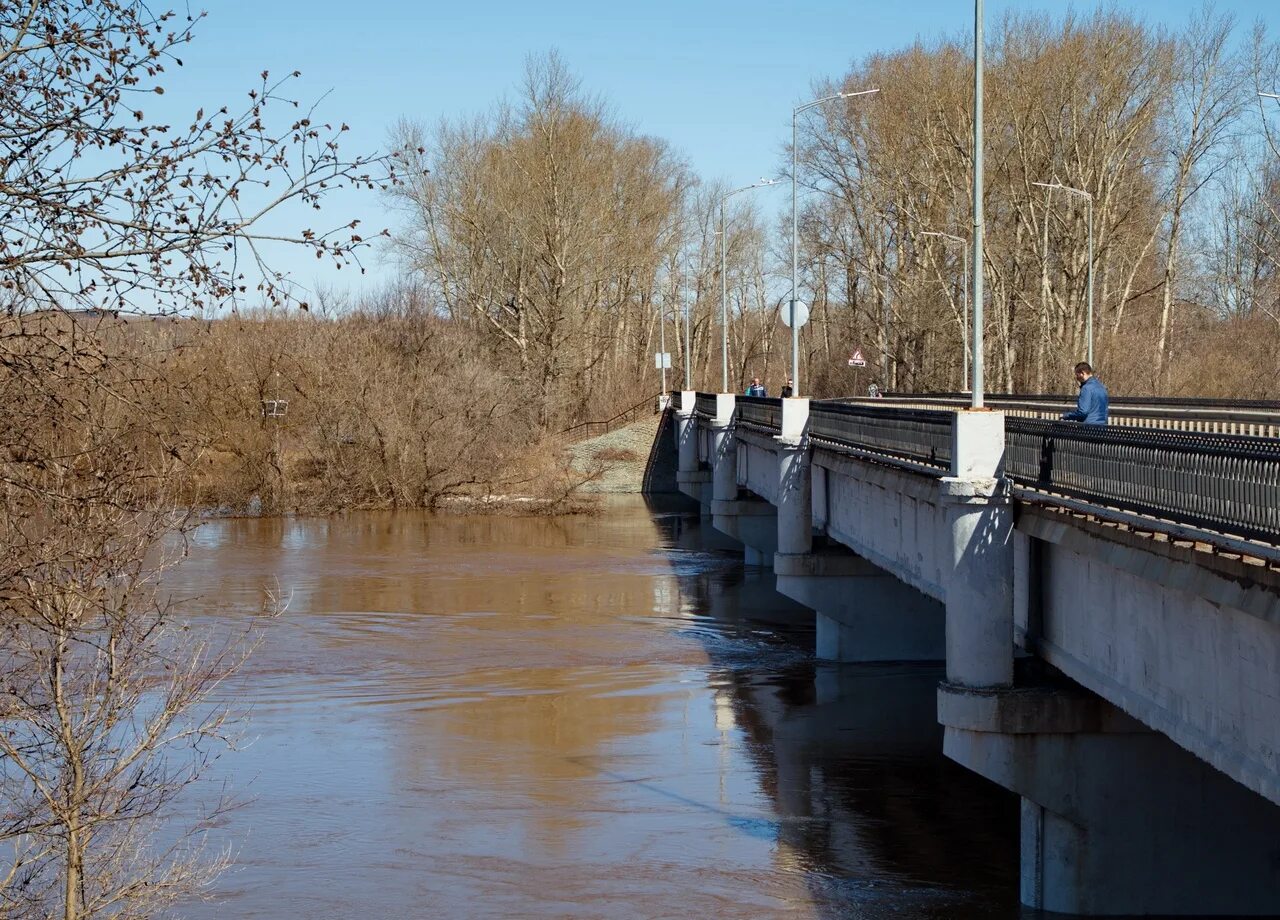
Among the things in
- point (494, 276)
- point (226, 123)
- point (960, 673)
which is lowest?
point (960, 673)

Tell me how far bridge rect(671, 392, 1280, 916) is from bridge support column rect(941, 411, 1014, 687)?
2cm

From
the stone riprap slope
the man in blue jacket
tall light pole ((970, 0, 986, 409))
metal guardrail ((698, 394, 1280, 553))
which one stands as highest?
tall light pole ((970, 0, 986, 409))

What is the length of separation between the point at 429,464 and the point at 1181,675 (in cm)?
4737

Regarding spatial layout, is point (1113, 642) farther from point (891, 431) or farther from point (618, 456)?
point (618, 456)

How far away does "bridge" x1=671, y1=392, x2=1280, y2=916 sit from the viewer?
943cm

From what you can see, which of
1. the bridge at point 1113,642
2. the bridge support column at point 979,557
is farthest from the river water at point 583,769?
the bridge support column at point 979,557

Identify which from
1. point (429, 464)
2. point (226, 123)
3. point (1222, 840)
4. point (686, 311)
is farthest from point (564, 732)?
point (686, 311)

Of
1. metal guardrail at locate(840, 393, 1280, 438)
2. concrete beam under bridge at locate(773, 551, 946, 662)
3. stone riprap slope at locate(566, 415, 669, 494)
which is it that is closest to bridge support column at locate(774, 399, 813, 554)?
concrete beam under bridge at locate(773, 551, 946, 662)

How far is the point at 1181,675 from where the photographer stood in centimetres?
1028

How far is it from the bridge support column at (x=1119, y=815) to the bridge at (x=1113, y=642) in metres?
0.02

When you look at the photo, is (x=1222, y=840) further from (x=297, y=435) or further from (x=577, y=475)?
(x=577, y=475)

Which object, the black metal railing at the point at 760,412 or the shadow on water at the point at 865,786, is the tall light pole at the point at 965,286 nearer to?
the black metal railing at the point at 760,412

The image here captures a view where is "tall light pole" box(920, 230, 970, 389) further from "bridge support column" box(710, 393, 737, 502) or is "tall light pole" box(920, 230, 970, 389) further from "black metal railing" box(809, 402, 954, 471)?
"black metal railing" box(809, 402, 954, 471)

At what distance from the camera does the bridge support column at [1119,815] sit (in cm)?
1287
